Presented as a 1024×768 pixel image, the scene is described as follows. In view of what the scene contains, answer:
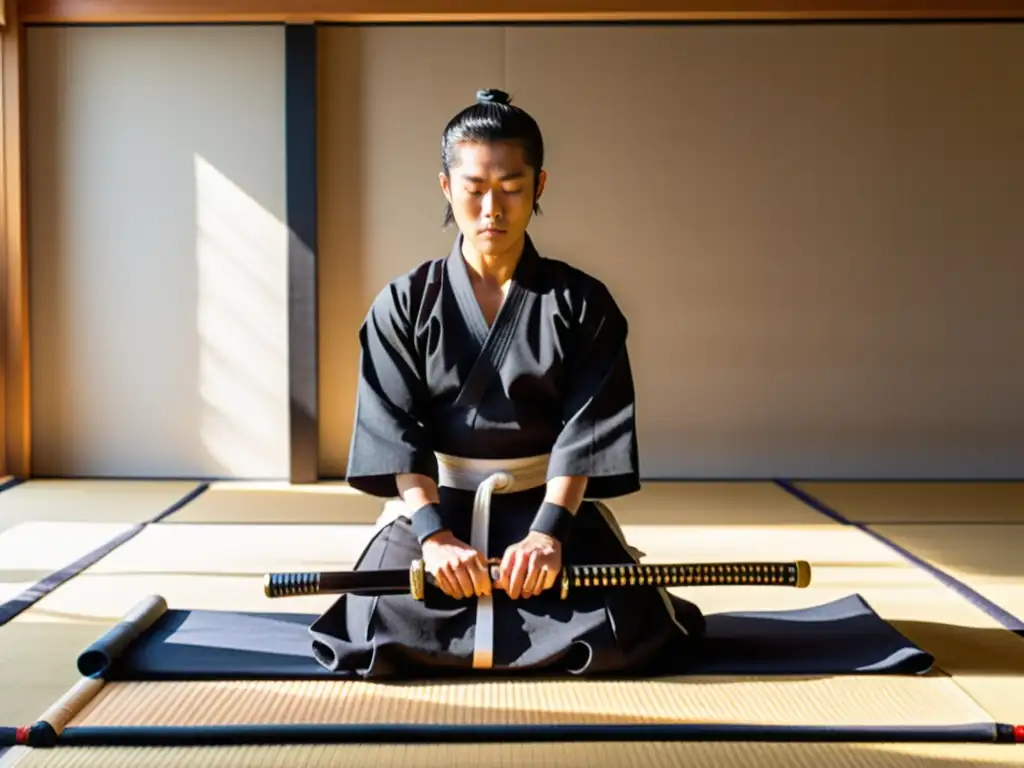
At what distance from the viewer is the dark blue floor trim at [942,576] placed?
2885mm

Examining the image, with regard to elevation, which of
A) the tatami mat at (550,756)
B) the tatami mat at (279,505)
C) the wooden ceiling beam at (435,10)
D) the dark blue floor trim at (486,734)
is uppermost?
the wooden ceiling beam at (435,10)

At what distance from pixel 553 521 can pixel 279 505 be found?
249cm

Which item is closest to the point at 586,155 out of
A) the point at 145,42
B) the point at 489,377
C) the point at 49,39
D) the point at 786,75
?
the point at 786,75

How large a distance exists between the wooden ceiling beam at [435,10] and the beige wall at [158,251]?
0.34 ft

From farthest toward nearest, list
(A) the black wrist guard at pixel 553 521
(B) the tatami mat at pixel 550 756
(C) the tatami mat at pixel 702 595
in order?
(A) the black wrist guard at pixel 553 521
(C) the tatami mat at pixel 702 595
(B) the tatami mat at pixel 550 756

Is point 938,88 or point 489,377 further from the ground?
point 938,88

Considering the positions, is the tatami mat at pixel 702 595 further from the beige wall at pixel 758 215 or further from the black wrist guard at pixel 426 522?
the beige wall at pixel 758 215

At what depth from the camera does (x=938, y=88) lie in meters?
5.26

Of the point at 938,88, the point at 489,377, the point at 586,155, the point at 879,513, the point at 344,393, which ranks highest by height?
the point at 938,88

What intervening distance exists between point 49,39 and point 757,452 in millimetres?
3741

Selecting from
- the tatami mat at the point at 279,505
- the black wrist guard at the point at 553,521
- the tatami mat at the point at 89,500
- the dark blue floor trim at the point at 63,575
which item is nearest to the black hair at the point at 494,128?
the black wrist guard at the point at 553,521

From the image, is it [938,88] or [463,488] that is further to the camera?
[938,88]

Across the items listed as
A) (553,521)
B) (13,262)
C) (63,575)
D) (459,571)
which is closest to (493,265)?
(553,521)

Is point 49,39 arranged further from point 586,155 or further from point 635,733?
point 635,733
